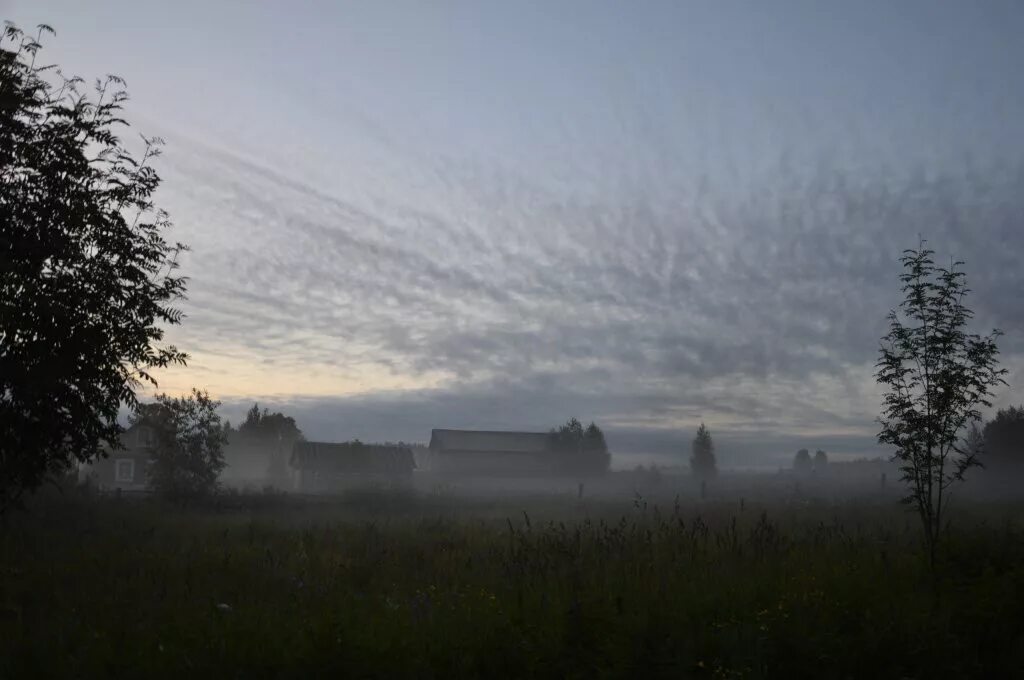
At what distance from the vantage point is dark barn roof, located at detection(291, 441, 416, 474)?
67625mm

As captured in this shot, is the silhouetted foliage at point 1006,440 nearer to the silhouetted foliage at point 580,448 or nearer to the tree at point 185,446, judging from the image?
the silhouetted foliage at point 580,448

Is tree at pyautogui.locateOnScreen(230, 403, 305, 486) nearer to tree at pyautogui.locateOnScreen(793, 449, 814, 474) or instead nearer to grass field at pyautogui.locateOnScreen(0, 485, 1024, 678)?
grass field at pyautogui.locateOnScreen(0, 485, 1024, 678)

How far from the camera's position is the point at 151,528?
18906 millimetres

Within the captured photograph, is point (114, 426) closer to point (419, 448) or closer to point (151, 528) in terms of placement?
point (151, 528)

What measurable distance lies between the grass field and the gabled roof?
7300cm

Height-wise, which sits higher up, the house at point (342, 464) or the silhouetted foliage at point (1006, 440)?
the silhouetted foliage at point (1006, 440)

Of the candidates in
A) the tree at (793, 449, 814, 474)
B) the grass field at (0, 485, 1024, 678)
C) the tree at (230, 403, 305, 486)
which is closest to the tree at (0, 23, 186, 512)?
the grass field at (0, 485, 1024, 678)

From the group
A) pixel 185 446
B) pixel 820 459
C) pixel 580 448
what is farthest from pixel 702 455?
pixel 820 459

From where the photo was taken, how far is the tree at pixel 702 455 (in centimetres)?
8550

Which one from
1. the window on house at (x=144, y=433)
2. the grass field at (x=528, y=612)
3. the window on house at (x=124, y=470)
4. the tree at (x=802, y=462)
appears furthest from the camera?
the tree at (x=802, y=462)

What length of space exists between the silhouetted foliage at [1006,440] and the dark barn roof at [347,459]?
59.3 m

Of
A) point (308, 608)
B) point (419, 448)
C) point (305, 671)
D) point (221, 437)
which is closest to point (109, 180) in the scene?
point (308, 608)

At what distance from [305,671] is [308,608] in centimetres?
256

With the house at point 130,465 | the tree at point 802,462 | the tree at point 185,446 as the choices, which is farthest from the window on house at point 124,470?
the tree at point 802,462
